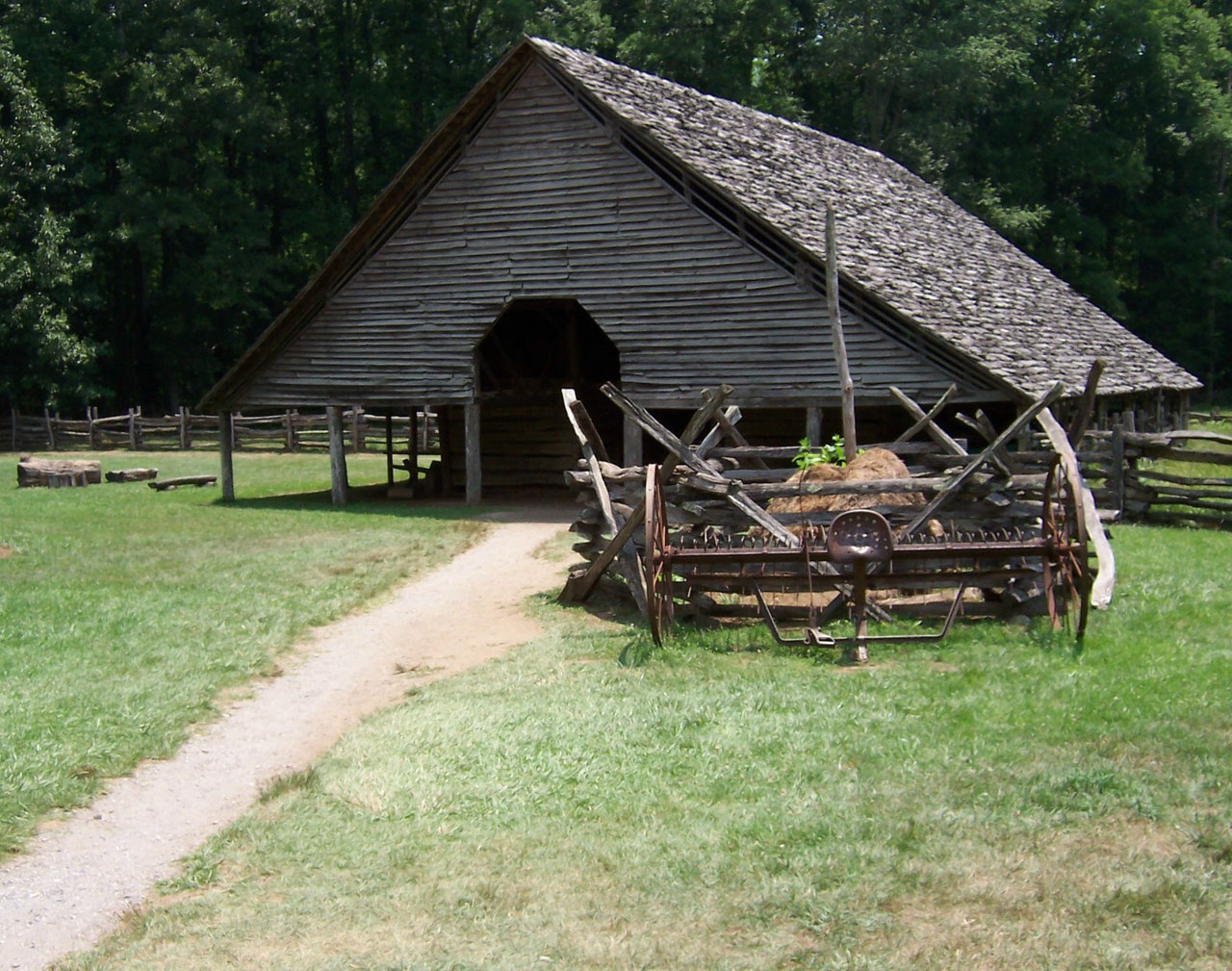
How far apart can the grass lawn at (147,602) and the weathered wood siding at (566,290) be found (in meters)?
2.75

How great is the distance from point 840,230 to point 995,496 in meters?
10.7

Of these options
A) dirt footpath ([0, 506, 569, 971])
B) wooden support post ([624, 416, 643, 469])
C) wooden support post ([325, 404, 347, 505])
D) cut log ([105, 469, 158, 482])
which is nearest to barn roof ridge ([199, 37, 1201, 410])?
wooden support post ([325, 404, 347, 505])

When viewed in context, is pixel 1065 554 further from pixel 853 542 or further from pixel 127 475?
pixel 127 475

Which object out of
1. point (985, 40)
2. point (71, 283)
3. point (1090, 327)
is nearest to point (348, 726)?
point (1090, 327)

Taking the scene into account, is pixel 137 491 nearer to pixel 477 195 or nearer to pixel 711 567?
pixel 477 195

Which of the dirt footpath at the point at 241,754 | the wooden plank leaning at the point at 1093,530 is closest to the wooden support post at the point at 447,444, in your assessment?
the dirt footpath at the point at 241,754

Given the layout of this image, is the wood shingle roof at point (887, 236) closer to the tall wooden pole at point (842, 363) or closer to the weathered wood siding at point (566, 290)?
the weathered wood siding at point (566, 290)

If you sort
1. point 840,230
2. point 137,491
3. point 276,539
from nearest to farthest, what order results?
point 276,539
point 840,230
point 137,491

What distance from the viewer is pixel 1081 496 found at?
9.57 meters

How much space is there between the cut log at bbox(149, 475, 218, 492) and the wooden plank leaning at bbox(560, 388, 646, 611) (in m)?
16.0

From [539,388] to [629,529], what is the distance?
47.1ft

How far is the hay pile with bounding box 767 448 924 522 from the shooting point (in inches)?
442

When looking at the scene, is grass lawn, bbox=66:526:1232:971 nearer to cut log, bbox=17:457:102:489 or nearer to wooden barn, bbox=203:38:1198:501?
wooden barn, bbox=203:38:1198:501

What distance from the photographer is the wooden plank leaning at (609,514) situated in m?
11.3
